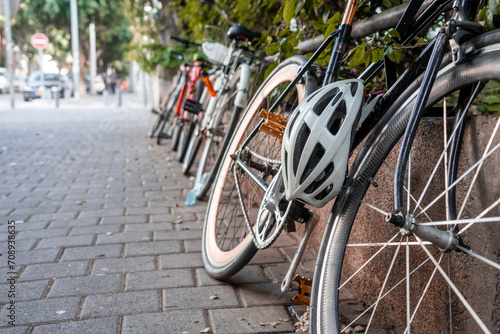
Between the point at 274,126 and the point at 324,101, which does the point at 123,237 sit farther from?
the point at 324,101

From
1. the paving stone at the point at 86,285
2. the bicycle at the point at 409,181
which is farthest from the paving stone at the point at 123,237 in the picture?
the bicycle at the point at 409,181

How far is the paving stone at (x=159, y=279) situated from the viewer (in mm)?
2578

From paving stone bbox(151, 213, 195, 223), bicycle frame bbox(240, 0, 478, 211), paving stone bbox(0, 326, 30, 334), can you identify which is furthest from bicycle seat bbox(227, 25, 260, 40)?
paving stone bbox(0, 326, 30, 334)

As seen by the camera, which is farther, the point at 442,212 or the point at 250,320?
the point at 250,320

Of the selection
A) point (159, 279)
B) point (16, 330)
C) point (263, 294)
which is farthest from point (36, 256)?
point (263, 294)

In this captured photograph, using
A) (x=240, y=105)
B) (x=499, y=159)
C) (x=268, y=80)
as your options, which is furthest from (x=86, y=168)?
(x=499, y=159)

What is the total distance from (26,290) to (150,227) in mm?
1213

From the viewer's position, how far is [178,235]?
3453 millimetres

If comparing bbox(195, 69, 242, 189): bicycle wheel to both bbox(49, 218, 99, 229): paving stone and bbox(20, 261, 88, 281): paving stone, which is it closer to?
bbox(49, 218, 99, 229): paving stone

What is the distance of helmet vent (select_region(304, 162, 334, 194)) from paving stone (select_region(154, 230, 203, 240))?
179 cm

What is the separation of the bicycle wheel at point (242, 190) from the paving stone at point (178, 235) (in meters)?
0.43

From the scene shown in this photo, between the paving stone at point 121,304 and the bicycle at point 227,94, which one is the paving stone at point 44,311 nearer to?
the paving stone at point 121,304

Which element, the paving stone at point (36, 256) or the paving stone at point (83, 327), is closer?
the paving stone at point (83, 327)

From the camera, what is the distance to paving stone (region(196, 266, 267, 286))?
2.65 m
